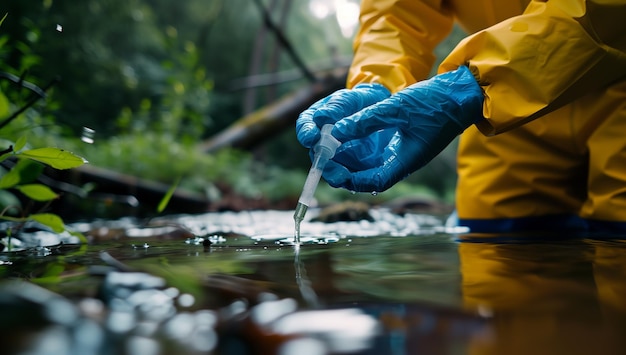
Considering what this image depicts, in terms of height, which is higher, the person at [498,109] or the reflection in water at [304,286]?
the person at [498,109]

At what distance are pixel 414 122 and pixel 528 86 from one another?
0.31m

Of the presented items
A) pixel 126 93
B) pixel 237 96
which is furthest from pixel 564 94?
pixel 237 96

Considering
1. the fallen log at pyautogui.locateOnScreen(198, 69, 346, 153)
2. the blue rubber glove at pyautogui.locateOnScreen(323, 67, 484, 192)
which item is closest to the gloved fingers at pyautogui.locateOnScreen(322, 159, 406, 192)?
the blue rubber glove at pyautogui.locateOnScreen(323, 67, 484, 192)

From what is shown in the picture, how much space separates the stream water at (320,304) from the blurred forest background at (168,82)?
649 millimetres

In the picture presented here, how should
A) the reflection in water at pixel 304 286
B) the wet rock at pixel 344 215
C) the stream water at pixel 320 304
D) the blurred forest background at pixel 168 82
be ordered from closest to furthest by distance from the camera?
the stream water at pixel 320 304, the reflection in water at pixel 304 286, the wet rock at pixel 344 215, the blurred forest background at pixel 168 82

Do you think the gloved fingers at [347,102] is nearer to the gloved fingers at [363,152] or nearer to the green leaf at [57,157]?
the gloved fingers at [363,152]

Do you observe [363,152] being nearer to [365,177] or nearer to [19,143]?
[365,177]

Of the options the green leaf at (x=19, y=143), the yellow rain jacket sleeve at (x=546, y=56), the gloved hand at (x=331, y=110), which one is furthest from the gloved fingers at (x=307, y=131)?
the green leaf at (x=19, y=143)

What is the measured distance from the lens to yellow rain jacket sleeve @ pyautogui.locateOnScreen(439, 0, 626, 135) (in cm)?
125

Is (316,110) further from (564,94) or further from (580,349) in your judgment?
(580,349)

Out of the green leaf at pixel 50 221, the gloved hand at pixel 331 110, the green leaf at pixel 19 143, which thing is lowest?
the green leaf at pixel 50 221

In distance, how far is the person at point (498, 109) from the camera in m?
1.27

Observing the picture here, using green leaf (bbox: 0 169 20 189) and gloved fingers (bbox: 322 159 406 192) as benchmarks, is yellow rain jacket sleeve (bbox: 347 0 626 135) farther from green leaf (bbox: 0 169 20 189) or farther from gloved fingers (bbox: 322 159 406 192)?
green leaf (bbox: 0 169 20 189)

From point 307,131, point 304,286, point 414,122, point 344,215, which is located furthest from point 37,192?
point 344,215
